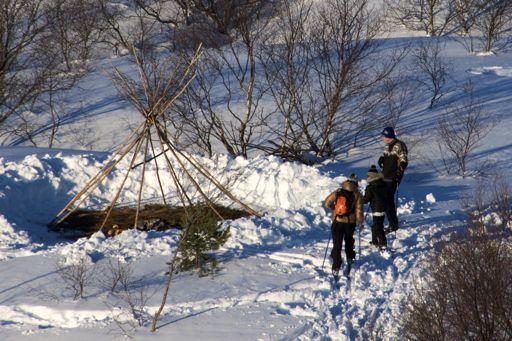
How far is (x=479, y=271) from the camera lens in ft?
18.4

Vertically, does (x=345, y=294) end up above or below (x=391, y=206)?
below

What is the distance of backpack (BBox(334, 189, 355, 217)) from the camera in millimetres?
7668

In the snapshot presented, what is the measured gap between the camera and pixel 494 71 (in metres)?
21.4

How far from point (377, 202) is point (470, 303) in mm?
3287

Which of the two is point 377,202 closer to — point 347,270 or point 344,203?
point 344,203

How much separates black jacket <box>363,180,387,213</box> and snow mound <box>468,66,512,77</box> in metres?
14.0

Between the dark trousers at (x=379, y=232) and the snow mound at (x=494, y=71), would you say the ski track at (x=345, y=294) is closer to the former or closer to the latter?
the dark trousers at (x=379, y=232)

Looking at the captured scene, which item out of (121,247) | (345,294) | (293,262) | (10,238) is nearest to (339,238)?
(345,294)

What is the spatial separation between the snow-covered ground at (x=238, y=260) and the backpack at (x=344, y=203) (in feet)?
2.40

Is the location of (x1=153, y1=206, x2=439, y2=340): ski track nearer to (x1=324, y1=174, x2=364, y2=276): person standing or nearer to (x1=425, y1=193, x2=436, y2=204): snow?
(x1=324, y1=174, x2=364, y2=276): person standing

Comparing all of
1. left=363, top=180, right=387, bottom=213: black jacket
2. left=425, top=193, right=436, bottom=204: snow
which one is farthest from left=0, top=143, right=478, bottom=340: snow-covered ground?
left=363, top=180, right=387, bottom=213: black jacket

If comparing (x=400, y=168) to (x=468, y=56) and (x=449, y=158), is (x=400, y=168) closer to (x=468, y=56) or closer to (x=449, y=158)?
(x=449, y=158)

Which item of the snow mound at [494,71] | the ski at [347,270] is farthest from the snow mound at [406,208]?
the snow mound at [494,71]

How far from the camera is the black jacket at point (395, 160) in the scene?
9.04 m
